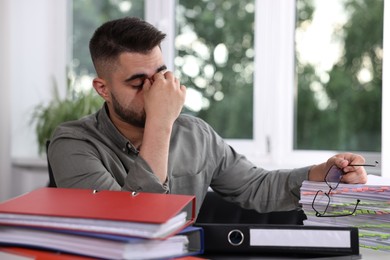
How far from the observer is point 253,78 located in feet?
9.66

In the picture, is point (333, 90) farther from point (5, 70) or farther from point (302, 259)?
point (302, 259)

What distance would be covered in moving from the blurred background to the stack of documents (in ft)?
6.28

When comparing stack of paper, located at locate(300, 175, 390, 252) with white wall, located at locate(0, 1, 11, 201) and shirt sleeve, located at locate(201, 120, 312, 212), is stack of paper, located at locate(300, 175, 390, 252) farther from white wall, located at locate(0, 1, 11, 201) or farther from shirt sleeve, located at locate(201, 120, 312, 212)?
white wall, located at locate(0, 1, 11, 201)

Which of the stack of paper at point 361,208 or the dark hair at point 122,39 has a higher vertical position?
the dark hair at point 122,39

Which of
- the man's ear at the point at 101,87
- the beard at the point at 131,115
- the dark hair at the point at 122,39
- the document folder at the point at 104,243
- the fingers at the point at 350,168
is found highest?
the dark hair at the point at 122,39

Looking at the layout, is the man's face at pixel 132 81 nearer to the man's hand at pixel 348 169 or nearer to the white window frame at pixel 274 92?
the man's hand at pixel 348 169

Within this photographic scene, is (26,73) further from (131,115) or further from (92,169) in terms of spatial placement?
(92,169)

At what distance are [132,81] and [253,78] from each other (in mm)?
1355

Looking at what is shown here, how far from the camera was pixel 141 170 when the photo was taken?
51.9 inches

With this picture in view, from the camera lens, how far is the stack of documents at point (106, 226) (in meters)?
0.79

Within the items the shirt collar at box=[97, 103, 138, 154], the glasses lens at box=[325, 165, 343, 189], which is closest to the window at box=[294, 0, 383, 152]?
the shirt collar at box=[97, 103, 138, 154]

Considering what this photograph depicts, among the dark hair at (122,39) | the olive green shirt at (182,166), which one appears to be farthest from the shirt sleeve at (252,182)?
the dark hair at (122,39)

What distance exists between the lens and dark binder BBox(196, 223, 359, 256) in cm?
96

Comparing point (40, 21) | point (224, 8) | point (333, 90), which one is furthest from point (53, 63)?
point (333, 90)
